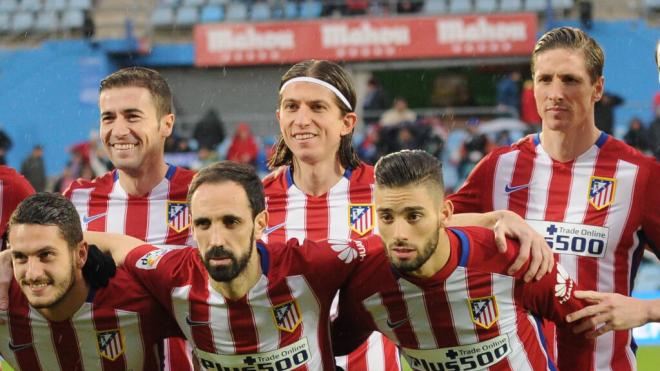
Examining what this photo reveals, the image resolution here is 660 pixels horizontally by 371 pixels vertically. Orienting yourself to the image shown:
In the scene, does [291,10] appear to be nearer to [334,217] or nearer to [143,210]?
[143,210]

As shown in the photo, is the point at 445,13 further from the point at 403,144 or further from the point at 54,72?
the point at 54,72

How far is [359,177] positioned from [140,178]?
1.03 meters

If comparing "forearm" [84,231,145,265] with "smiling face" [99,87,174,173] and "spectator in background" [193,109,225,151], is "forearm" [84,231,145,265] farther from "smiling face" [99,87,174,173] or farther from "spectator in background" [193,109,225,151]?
"spectator in background" [193,109,225,151]

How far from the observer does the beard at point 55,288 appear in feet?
12.6

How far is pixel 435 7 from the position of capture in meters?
18.5

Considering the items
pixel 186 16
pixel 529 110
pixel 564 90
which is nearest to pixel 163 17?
pixel 186 16

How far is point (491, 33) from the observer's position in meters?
18.1

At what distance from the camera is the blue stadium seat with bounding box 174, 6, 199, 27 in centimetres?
1945

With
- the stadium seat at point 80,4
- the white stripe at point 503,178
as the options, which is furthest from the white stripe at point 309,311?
the stadium seat at point 80,4

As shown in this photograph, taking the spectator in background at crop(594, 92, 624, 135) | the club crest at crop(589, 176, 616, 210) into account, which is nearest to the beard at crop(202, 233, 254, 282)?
the club crest at crop(589, 176, 616, 210)

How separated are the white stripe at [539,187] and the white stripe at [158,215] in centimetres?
166

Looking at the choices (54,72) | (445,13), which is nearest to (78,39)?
(54,72)

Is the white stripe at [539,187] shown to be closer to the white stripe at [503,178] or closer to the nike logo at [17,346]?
the white stripe at [503,178]

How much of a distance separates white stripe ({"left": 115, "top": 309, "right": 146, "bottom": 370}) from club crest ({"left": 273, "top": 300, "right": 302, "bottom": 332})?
1.91 ft
